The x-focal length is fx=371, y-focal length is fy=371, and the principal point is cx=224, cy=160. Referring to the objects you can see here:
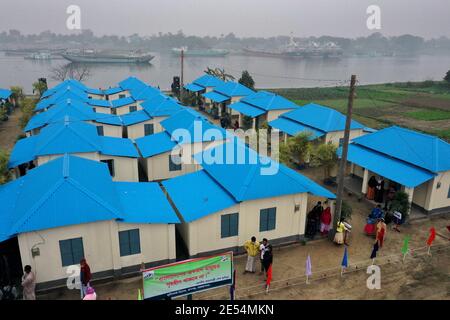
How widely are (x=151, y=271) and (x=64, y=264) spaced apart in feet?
12.9

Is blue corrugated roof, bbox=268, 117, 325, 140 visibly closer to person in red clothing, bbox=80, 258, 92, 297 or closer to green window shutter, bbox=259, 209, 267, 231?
green window shutter, bbox=259, 209, 267, 231

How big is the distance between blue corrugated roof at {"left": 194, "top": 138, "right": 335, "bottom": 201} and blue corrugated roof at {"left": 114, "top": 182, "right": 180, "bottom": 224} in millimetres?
2156

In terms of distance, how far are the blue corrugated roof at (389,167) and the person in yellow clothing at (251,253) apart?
6.96 meters

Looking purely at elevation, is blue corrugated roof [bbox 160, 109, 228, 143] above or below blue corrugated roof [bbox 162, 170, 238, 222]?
above

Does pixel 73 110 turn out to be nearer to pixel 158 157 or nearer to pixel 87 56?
pixel 158 157

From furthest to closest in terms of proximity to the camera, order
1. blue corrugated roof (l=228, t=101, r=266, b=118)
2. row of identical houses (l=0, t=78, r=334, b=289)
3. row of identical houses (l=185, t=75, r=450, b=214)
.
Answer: blue corrugated roof (l=228, t=101, r=266, b=118)
row of identical houses (l=185, t=75, r=450, b=214)
row of identical houses (l=0, t=78, r=334, b=289)

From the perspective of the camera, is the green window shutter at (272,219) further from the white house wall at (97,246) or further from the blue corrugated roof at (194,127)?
the blue corrugated roof at (194,127)

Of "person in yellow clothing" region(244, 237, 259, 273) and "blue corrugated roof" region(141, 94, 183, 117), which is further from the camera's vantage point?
"blue corrugated roof" region(141, 94, 183, 117)

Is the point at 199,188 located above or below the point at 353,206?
above

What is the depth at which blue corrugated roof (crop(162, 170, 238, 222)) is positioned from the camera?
11.8 m

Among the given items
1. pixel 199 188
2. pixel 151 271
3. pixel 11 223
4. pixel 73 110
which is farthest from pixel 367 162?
pixel 73 110

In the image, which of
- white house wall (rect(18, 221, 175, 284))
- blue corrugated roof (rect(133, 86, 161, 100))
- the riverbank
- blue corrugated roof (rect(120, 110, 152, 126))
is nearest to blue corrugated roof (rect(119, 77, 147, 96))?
blue corrugated roof (rect(133, 86, 161, 100))

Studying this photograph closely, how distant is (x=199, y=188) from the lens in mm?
13266

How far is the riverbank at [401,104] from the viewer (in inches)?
1337
